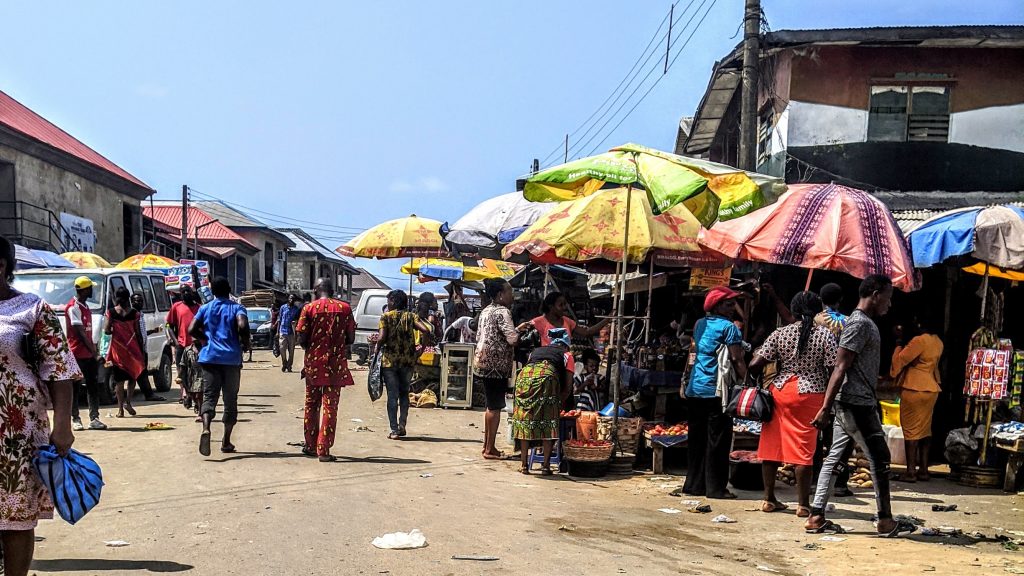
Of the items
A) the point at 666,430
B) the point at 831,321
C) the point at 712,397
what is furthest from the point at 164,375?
the point at 831,321

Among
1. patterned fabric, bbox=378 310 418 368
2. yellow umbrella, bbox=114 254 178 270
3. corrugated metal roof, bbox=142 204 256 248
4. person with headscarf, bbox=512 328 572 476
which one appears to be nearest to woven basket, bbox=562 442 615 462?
person with headscarf, bbox=512 328 572 476

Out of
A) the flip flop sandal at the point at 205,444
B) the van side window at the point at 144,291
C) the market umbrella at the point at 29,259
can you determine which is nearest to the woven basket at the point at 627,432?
the flip flop sandal at the point at 205,444

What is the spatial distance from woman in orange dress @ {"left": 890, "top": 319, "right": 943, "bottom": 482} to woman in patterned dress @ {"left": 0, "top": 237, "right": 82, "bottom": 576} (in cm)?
915

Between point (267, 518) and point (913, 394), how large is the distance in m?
7.45

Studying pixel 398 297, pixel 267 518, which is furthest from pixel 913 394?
pixel 267 518

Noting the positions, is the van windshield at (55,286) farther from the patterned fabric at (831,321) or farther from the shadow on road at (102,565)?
the patterned fabric at (831,321)

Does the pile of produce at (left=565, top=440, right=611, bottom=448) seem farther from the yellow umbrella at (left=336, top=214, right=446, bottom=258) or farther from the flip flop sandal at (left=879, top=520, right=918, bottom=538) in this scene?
the yellow umbrella at (left=336, top=214, right=446, bottom=258)

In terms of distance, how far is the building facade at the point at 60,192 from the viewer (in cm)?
2727

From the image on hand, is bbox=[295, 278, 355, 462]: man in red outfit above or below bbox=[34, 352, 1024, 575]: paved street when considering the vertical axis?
above

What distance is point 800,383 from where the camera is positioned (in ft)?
25.0

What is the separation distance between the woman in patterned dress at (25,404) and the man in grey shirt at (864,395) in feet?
17.1

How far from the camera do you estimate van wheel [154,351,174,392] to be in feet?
55.4

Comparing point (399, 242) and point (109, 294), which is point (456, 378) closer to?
point (399, 242)

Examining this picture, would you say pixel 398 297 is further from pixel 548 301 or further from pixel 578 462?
pixel 578 462
